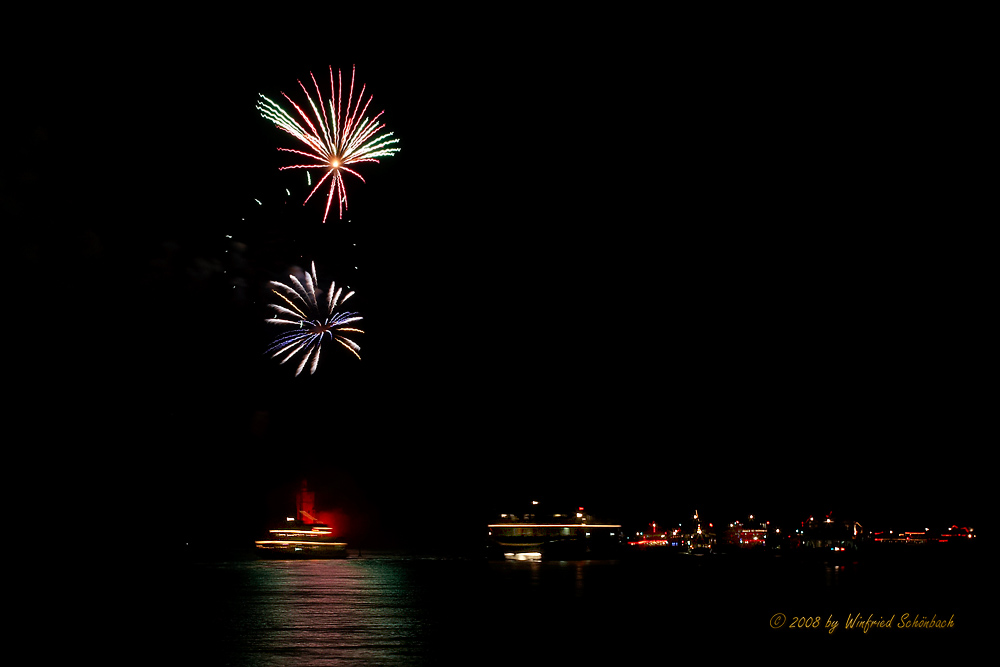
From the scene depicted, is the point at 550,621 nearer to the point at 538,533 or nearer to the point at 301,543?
the point at 301,543

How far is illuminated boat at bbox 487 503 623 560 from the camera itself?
6392 cm

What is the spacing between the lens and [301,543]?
6919 centimetres

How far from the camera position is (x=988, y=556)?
1892 inches

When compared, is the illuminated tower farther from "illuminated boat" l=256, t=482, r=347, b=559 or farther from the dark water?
the dark water

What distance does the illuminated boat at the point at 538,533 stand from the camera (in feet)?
210

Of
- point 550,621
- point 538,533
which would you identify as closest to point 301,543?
point 538,533

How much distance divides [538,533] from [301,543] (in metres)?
25.9

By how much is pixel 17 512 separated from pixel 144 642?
35766 mm

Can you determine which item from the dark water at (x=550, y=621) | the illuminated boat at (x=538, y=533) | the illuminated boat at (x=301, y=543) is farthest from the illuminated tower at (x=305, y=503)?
the dark water at (x=550, y=621)

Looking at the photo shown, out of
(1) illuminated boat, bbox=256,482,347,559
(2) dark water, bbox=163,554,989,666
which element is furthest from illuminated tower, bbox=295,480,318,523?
(2) dark water, bbox=163,554,989,666

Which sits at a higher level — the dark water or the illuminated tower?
the illuminated tower

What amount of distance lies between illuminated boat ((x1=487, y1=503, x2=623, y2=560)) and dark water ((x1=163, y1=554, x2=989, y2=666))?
35.7 metres

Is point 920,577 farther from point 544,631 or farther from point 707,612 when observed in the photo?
point 544,631

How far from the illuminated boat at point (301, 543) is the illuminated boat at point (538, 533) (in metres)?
13.6
